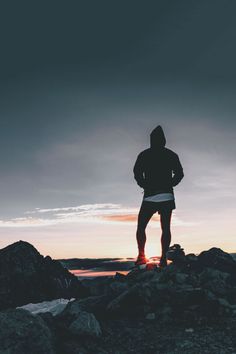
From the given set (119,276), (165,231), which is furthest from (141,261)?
(165,231)

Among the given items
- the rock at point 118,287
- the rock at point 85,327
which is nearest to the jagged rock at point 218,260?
the rock at point 118,287

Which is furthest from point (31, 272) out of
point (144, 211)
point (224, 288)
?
point (224, 288)

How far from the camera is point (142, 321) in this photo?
8.72 meters

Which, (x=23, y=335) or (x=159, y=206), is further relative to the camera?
(x=159, y=206)

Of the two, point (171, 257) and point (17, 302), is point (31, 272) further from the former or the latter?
point (171, 257)

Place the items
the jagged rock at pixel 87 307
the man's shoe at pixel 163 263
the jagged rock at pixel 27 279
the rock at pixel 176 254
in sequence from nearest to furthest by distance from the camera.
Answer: the jagged rock at pixel 87 307, the man's shoe at pixel 163 263, the jagged rock at pixel 27 279, the rock at pixel 176 254

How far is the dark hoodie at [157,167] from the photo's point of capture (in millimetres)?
11625

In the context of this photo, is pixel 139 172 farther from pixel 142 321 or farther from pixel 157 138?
pixel 142 321

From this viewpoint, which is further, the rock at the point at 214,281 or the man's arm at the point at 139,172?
the man's arm at the point at 139,172

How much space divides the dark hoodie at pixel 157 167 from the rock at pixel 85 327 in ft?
15.0

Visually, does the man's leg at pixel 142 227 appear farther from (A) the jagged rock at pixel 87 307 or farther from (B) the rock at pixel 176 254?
(A) the jagged rock at pixel 87 307

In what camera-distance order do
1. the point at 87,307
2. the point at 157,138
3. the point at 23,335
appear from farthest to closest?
the point at 157,138 < the point at 87,307 < the point at 23,335

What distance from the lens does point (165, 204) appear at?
11578mm

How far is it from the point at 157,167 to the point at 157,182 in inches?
18.3
